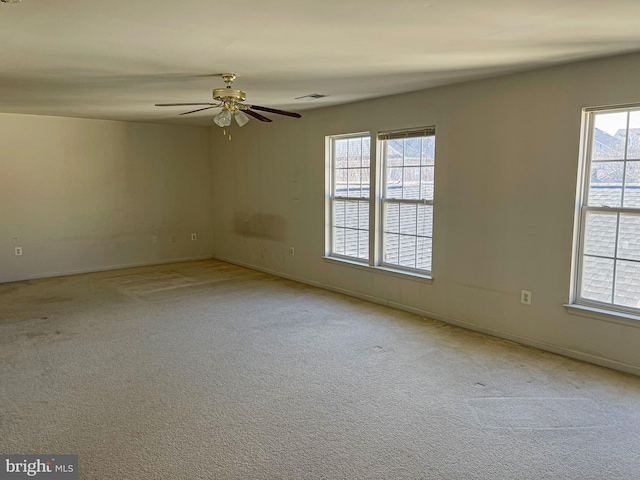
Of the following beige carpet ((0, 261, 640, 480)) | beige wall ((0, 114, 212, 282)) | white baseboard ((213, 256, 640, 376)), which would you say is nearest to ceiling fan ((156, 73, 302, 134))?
beige carpet ((0, 261, 640, 480))

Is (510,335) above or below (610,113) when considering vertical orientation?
below

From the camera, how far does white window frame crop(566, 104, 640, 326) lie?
334cm

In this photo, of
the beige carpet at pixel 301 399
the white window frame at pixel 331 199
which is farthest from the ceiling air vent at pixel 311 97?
the beige carpet at pixel 301 399

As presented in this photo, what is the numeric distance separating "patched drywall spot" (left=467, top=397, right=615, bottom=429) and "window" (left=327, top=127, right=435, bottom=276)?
196 cm

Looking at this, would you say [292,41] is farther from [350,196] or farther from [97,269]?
[97,269]

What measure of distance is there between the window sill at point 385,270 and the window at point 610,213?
1.46 meters

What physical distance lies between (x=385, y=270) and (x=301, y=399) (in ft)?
7.81

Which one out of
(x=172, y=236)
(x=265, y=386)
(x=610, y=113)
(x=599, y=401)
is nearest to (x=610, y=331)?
(x=599, y=401)

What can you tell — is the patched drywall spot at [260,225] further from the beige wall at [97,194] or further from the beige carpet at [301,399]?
the beige carpet at [301,399]

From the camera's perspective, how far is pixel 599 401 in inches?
114

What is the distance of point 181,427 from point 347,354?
1.50m

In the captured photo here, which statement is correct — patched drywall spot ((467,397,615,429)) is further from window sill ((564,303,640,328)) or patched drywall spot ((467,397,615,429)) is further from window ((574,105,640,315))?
window ((574,105,640,315))

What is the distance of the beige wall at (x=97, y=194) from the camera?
20.4 ft

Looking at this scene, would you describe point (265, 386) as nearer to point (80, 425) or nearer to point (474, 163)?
point (80, 425)
